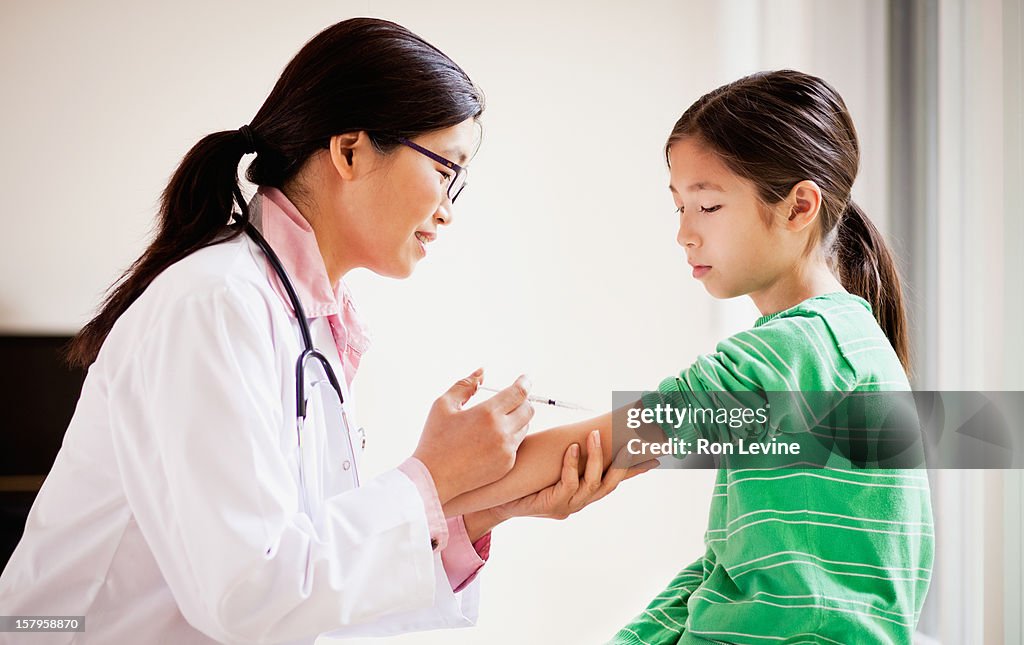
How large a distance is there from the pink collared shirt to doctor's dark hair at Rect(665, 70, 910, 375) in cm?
64

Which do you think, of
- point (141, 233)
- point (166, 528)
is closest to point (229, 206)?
point (166, 528)

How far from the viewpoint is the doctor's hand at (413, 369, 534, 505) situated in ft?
3.90

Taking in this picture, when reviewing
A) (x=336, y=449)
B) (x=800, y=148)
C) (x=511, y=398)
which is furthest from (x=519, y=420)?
(x=800, y=148)

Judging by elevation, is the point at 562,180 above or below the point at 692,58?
below

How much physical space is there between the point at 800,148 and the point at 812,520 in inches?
21.8

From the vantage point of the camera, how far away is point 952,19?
214 cm

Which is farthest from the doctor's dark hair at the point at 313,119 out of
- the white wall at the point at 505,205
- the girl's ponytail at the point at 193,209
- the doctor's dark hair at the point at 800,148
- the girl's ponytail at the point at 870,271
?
the white wall at the point at 505,205

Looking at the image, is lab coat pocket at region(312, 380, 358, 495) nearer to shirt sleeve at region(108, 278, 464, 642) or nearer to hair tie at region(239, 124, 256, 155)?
shirt sleeve at region(108, 278, 464, 642)

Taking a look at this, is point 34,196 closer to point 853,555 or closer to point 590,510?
point 590,510

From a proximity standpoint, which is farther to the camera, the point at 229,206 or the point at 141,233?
the point at 141,233

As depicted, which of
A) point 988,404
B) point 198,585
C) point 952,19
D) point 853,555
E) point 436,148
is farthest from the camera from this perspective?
point 952,19

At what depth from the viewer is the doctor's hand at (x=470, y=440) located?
3.90ft

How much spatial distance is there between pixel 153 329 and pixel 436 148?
516mm

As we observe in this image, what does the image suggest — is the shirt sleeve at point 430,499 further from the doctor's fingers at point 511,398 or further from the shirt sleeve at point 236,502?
the doctor's fingers at point 511,398
